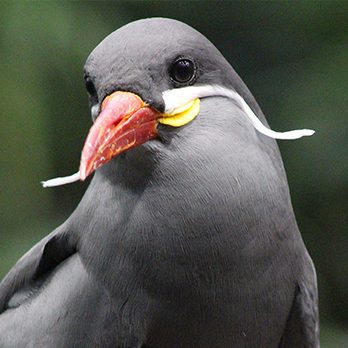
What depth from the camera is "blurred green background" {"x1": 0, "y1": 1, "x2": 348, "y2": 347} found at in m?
4.57

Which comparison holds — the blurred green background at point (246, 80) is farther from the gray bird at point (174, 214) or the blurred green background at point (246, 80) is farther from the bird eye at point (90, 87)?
the bird eye at point (90, 87)

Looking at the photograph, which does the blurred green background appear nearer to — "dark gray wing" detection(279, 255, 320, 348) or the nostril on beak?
"dark gray wing" detection(279, 255, 320, 348)

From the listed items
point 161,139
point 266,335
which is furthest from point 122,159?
point 266,335

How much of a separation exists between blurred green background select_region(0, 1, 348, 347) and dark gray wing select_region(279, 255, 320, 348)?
1264mm

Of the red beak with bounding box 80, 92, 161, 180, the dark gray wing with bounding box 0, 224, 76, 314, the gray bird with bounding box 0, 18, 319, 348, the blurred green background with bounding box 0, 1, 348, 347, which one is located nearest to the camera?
the red beak with bounding box 80, 92, 161, 180

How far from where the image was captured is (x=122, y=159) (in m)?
2.87

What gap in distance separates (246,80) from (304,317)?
1.82 meters

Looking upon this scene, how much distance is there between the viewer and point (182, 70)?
2.88 meters

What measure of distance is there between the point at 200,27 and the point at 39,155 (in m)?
0.83

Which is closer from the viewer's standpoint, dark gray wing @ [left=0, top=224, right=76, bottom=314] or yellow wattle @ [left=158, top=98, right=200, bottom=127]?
yellow wattle @ [left=158, top=98, right=200, bottom=127]

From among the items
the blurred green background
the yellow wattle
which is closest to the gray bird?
the yellow wattle

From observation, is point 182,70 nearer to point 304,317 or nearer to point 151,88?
point 151,88

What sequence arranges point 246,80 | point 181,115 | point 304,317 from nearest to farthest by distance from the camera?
point 181,115
point 304,317
point 246,80

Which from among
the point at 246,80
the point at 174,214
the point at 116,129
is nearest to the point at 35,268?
the point at 174,214
